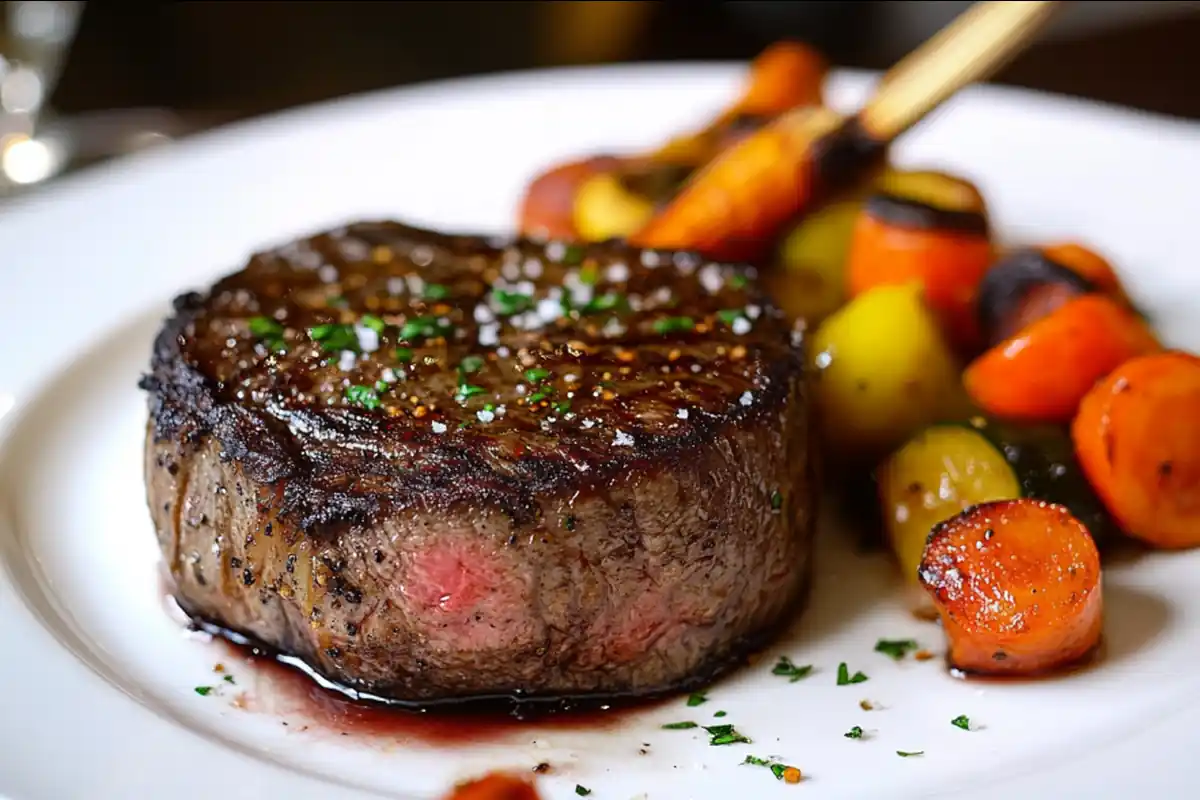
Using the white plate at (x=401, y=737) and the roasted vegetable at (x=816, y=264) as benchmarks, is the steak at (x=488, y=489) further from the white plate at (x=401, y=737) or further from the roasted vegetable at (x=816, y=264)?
the roasted vegetable at (x=816, y=264)

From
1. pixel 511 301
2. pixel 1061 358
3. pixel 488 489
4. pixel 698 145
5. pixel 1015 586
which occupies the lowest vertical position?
pixel 1015 586

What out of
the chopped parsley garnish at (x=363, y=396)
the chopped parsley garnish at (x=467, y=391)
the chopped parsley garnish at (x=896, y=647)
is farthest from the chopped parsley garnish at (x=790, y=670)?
the chopped parsley garnish at (x=363, y=396)

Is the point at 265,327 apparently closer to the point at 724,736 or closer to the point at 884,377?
the point at 724,736

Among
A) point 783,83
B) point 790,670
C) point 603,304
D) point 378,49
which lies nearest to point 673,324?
point 603,304

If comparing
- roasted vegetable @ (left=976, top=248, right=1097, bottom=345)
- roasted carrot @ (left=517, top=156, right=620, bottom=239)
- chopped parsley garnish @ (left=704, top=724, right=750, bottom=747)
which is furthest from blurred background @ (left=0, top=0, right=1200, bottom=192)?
chopped parsley garnish @ (left=704, top=724, right=750, bottom=747)

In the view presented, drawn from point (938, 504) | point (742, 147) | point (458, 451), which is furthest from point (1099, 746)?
point (742, 147)
